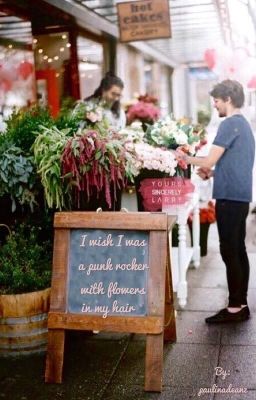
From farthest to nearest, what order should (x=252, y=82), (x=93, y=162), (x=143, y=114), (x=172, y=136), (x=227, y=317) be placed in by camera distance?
1. (x=252, y=82)
2. (x=143, y=114)
3. (x=172, y=136)
4. (x=227, y=317)
5. (x=93, y=162)

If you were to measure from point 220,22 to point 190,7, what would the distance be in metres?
1.57

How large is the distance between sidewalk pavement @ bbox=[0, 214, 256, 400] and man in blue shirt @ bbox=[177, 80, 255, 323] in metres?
0.27

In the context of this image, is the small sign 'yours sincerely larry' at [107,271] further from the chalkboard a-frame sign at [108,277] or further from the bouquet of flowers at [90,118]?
the bouquet of flowers at [90,118]

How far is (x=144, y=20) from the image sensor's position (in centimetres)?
802

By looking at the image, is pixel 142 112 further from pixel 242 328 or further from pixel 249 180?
pixel 242 328

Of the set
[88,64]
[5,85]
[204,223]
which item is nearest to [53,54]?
[88,64]

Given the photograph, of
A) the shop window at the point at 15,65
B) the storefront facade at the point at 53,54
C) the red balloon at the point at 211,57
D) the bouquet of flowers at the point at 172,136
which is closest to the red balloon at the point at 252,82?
the red balloon at the point at 211,57

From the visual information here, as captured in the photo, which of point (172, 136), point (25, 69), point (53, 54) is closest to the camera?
point (172, 136)

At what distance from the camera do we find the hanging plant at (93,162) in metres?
4.11

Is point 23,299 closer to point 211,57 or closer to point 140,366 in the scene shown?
point 140,366

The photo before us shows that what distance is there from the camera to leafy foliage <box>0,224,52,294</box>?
427 centimetres

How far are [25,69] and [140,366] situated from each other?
475 cm

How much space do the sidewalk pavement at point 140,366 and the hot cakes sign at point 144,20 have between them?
456cm

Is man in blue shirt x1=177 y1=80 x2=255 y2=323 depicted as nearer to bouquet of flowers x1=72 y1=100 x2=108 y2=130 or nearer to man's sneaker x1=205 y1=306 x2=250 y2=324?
man's sneaker x1=205 y1=306 x2=250 y2=324
